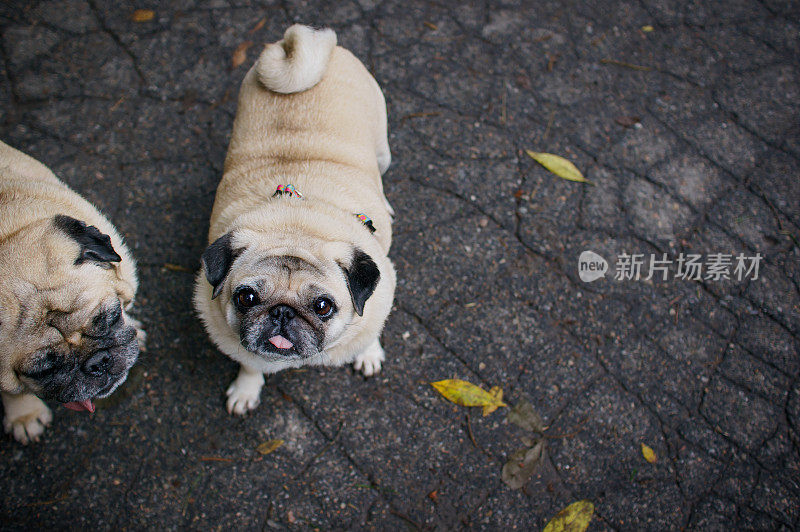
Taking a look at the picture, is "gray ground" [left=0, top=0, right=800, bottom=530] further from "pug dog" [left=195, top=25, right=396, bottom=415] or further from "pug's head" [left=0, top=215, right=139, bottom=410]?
"pug's head" [left=0, top=215, right=139, bottom=410]

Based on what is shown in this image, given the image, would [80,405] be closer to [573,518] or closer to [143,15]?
[573,518]

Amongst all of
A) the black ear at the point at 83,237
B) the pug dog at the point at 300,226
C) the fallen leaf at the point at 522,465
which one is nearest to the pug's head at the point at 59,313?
the black ear at the point at 83,237

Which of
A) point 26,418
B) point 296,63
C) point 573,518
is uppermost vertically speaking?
point 296,63

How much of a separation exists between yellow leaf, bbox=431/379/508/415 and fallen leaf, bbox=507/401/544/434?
3.8 inches

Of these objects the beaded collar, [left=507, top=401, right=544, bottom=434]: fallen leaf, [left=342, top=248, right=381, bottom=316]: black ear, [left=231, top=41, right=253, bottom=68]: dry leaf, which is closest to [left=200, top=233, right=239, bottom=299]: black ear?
the beaded collar

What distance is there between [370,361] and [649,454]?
1982 mm

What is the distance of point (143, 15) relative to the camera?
15.6ft

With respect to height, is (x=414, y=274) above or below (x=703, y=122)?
below

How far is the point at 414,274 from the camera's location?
385 centimetres

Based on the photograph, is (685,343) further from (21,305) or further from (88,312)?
(21,305)

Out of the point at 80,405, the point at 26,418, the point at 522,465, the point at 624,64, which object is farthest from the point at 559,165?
A: the point at 26,418

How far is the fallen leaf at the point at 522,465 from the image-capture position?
10.6 feet

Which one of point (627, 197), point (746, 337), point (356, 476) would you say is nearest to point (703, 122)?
point (627, 197)

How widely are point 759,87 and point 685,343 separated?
2994 millimetres
